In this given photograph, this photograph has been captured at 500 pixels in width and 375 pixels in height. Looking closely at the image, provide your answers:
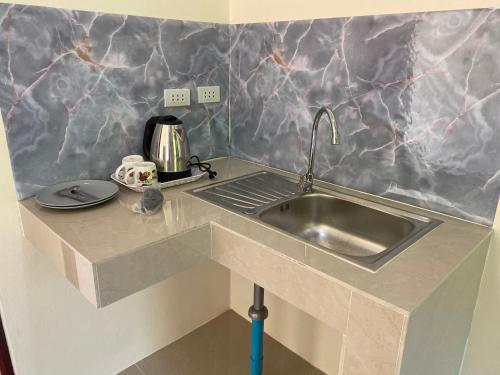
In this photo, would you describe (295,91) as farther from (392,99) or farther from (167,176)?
(167,176)

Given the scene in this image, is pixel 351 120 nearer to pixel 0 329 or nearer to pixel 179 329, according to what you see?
pixel 179 329

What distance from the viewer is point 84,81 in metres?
1.30

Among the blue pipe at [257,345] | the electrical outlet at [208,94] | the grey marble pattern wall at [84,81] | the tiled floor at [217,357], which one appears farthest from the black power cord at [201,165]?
the tiled floor at [217,357]

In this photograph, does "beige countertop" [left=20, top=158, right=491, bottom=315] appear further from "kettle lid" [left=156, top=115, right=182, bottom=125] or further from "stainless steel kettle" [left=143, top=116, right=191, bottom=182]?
"kettle lid" [left=156, top=115, right=182, bottom=125]

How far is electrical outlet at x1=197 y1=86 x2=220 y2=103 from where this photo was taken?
1651mm

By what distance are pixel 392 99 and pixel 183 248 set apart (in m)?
0.82

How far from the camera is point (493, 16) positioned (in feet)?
3.33

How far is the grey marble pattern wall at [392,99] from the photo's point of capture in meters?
1.08

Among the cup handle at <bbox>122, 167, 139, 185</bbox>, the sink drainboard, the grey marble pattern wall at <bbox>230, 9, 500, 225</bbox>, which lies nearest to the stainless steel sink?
the sink drainboard

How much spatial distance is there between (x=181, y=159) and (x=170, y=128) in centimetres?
12

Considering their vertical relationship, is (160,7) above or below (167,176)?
above

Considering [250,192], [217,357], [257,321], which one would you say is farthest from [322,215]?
[217,357]

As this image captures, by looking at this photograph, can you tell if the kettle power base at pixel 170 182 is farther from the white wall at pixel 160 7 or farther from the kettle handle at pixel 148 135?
the white wall at pixel 160 7

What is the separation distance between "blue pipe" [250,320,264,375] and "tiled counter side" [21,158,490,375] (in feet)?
1.41
